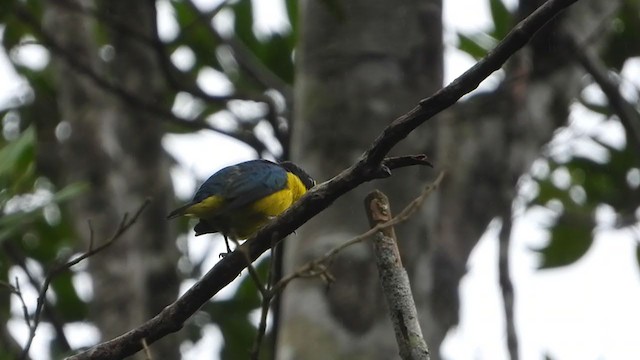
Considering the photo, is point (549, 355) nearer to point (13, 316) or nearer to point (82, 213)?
point (82, 213)

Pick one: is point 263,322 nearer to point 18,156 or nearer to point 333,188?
point 333,188

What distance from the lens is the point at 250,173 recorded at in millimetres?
3822

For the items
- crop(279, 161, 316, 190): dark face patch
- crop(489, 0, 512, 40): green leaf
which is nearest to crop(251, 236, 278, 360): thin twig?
crop(279, 161, 316, 190): dark face patch

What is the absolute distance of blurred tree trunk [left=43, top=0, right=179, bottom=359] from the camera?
194 inches

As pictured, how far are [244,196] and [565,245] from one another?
9.30 feet

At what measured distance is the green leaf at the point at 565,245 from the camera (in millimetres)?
6027

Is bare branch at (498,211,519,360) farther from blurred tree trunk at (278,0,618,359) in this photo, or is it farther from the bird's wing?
the bird's wing

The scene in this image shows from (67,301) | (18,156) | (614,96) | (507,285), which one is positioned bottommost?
(507,285)

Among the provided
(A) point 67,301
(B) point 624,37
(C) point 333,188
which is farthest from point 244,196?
(B) point 624,37

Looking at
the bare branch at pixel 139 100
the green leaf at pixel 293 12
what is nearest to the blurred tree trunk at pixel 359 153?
the bare branch at pixel 139 100

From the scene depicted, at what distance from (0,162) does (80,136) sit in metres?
1.15

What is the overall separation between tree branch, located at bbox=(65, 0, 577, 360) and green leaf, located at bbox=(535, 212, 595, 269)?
12.6 feet

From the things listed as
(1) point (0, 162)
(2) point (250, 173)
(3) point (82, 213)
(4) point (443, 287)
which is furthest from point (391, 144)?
(3) point (82, 213)

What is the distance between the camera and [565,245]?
604cm
